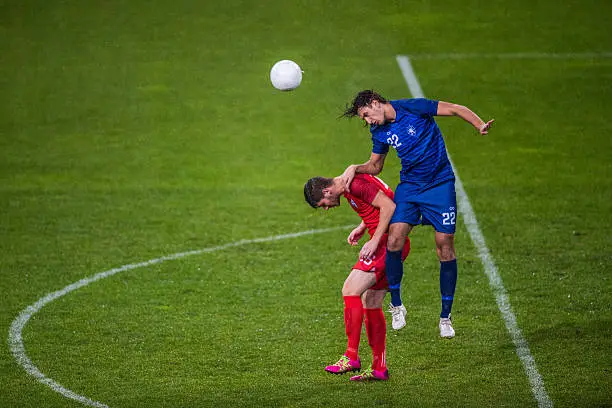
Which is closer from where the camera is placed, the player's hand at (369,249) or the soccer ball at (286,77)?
the player's hand at (369,249)

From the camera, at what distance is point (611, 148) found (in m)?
19.8

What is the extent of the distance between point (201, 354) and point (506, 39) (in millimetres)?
15283

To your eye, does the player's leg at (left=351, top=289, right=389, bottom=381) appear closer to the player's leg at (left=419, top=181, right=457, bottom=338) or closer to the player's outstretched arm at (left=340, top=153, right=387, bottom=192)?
the player's leg at (left=419, top=181, right=457, bottom=338)

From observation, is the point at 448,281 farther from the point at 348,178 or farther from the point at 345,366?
the point at 348,178

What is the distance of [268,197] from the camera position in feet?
57.9

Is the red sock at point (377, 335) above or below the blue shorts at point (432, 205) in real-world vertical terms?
below

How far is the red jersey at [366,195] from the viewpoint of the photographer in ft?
34.2

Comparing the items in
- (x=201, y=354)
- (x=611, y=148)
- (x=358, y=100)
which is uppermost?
(x=358, y=100)

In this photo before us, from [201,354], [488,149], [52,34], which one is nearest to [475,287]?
[201,354]

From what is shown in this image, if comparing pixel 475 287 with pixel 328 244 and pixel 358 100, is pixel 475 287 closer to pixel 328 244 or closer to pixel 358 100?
pixel 328 244

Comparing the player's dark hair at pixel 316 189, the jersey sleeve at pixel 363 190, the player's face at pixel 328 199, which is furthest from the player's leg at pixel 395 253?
the player's dark hair at pixel 316 189

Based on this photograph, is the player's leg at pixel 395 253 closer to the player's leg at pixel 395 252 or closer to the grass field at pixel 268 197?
the player's leg at pixel 395 252

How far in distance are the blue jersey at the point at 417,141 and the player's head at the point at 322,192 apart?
2.69 feet

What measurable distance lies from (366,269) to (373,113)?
1.46m
